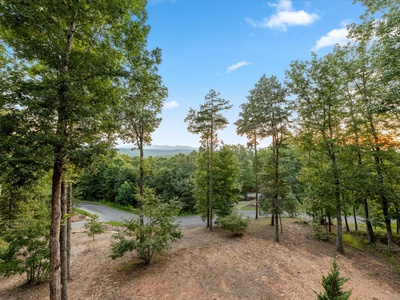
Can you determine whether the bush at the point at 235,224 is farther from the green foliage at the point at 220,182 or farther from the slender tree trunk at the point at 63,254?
the slender tree trunk at the point at 63,254

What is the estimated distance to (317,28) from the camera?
37.4 ft

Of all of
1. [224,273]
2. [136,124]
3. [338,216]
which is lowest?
[224,273]

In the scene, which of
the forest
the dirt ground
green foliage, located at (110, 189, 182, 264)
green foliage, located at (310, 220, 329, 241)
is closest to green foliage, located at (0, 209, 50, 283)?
the forest

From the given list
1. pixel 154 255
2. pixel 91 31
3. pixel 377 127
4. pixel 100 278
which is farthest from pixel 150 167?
pixel 377 127

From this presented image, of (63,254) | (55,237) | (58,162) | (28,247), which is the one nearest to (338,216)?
(55,237)

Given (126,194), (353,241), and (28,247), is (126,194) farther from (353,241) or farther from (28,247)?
(353,241)

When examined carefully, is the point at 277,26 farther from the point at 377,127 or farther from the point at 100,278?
the point at 100,278

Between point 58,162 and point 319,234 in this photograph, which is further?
point 319,234

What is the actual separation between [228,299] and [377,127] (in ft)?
44.4

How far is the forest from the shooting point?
4707mm

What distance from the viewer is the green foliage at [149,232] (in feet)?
28.8

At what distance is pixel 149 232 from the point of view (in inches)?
363

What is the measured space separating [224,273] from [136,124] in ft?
28.6

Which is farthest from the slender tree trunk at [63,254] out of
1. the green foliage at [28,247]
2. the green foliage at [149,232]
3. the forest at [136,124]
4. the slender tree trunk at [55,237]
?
the green foliage at [149,232]
